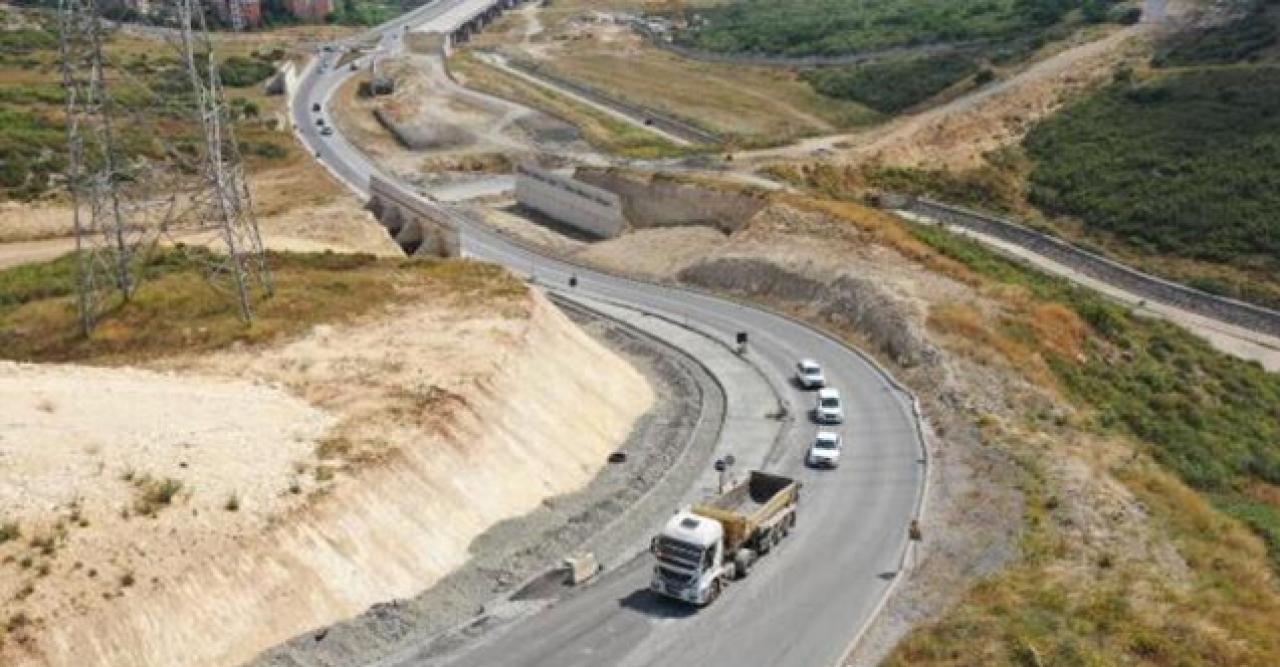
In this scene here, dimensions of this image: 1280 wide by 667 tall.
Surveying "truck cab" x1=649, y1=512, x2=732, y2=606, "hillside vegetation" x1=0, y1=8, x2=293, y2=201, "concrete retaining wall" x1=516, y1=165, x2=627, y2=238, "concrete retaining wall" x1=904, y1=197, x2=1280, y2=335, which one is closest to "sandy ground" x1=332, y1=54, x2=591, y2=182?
"hillside vegetation" x1=0, y1=8, x2=293, y2=201

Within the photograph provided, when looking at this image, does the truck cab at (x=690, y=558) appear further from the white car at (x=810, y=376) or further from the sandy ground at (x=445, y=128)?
the sandy ground at (x=445, y=128)

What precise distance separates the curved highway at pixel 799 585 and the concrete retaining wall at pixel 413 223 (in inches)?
1156

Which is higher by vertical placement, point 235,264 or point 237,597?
point 235,264

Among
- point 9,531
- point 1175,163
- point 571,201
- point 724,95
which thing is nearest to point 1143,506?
point 9,531

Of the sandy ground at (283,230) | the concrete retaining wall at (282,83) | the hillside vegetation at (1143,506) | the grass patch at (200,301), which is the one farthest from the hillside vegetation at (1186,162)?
the concrete retaining wall at (282,83)

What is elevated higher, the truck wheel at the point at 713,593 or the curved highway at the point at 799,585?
the truck wheel at the point at 713,593

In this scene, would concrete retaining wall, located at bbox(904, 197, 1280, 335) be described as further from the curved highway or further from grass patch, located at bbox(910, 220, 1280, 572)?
the curved highway

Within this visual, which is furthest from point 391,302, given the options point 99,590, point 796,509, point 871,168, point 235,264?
point 871,168

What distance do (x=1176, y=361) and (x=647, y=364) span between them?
37.1 metres

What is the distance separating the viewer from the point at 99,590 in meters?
32.6

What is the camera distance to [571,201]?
346ft

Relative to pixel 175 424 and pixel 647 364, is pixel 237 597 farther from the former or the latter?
pixel 647 364

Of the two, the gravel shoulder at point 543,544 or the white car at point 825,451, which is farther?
the white car at point 825,451

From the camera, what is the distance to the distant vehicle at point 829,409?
5916cm
